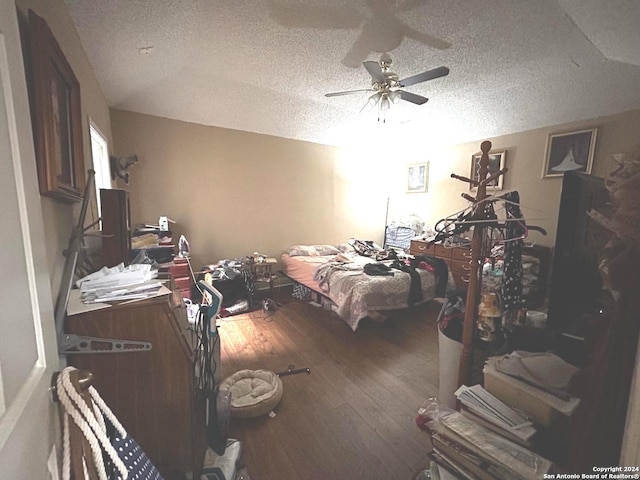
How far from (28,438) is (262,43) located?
106 inches

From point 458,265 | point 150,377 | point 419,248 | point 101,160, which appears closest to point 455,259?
point 458,265

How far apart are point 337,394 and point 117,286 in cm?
154

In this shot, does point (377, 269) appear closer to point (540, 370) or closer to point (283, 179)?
point (540, 370)

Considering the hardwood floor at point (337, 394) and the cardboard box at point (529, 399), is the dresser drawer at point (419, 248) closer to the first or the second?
the hardwood floor at point (337, 394)

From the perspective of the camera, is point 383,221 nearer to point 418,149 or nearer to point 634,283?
point 418,149

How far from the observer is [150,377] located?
1.00 meters

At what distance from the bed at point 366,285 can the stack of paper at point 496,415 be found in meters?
1.62

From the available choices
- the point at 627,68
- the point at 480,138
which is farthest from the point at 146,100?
the point at 627,68

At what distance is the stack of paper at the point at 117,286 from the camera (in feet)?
3.26

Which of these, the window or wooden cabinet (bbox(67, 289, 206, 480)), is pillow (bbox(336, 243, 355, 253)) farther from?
wooden cabinet (bbox(67, 289, 206, 480))

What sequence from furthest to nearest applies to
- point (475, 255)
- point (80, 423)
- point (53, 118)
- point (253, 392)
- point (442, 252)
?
point (442, 252) → point (253, 392) → point (475, 255) → point (53, 118) → point (80, 423)

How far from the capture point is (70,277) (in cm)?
100

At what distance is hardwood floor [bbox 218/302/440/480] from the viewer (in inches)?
55.2

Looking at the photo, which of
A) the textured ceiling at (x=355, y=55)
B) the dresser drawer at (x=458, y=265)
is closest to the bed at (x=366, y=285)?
the dresser drawer at (x=458, y=265)
